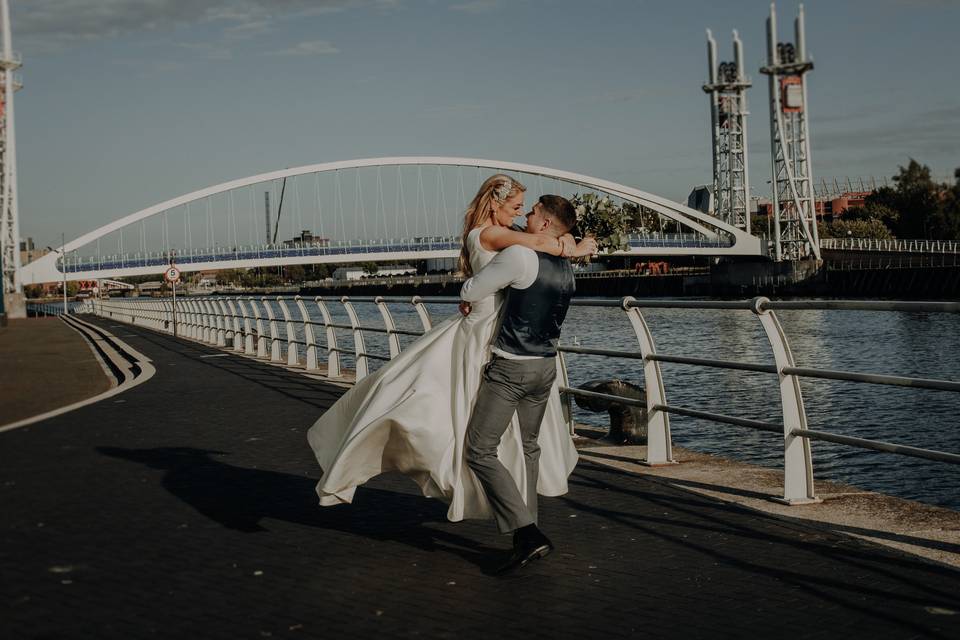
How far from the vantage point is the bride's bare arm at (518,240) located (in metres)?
4.59

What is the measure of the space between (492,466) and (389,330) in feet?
26.4

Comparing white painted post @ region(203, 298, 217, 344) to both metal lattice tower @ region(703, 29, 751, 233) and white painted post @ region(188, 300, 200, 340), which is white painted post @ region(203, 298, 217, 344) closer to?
Result: white painted post @ region(188, 300, 200, 340)

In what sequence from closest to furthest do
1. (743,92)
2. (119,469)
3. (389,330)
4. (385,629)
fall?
(385,629)
(119,469)
(389,330)
(743,92)

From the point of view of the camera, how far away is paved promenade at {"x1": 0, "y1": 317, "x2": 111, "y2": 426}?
12096 millimetres

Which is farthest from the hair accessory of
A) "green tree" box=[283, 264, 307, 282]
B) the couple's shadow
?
"green tree" box=[283, 264, 307, 282]

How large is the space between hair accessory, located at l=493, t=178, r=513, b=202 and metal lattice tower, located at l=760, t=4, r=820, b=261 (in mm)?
90060

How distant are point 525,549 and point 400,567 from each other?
0.58 meters

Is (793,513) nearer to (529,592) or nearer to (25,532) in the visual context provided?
(529,592)

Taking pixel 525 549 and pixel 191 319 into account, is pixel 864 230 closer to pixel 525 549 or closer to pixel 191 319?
pixel 191 319

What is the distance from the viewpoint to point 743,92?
109875 mm

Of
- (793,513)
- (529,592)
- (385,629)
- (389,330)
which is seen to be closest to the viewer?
(385,629)

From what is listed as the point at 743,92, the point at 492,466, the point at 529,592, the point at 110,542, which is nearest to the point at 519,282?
→ the point at 492,466

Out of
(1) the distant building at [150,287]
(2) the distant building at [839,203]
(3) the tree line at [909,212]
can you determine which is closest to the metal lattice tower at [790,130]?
(3) the tree line at [909,212]

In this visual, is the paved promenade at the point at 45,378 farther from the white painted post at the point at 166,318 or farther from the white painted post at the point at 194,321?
the white painted post at the point at 166,318
